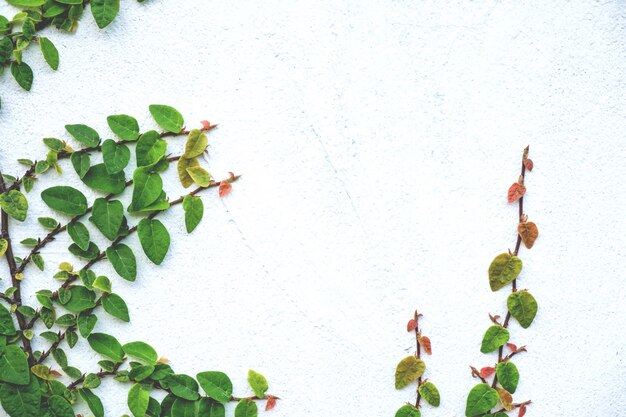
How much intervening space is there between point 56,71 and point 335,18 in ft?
2.33

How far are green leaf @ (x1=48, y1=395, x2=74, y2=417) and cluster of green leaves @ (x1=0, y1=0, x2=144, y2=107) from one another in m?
0.78

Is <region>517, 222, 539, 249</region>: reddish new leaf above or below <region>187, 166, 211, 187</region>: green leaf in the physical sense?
above

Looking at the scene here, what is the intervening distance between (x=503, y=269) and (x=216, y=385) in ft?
2.64

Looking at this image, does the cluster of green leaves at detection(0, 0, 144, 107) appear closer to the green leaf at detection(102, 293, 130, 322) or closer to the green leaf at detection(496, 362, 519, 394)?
the green leaf at detection(102, 293, 130, 322)

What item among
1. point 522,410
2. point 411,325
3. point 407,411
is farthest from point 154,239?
point 522,410

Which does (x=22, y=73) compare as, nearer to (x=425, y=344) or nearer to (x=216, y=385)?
(x=216, y=385)

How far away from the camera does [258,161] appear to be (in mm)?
1594

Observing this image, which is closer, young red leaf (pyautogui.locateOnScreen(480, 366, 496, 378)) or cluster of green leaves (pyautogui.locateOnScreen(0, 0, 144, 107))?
cluster of green leaves (pyautogui.locateOnScreen(0, 0, 144, 107))

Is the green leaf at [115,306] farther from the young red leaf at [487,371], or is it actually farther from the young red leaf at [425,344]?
the young red leaf at [487,371]

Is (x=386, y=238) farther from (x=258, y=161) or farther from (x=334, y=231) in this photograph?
(x=258, y=161)

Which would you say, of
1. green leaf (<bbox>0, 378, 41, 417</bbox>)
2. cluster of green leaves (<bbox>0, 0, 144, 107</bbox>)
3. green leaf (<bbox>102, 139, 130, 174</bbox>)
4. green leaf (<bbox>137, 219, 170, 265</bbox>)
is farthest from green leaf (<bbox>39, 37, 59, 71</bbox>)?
green leaf (<bbox>0, 378, 41, 417</bbox>)

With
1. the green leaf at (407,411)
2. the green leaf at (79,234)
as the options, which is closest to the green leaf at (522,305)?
the green leaf at (407,411)

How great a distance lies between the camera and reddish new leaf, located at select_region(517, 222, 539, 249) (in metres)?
1.61

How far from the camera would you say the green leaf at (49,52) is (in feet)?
4.99
